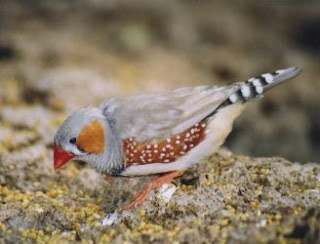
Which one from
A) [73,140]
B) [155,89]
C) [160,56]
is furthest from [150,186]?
[160,56]

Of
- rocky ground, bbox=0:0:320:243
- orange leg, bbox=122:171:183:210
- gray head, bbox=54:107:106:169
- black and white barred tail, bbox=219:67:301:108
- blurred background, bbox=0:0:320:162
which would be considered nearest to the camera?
rocky ground, bbox=0:0:320:243

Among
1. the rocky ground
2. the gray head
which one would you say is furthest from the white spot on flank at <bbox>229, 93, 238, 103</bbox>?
the gray head

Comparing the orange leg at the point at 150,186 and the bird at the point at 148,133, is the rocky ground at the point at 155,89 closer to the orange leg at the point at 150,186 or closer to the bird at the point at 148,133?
the orange leg at the point at 150,186

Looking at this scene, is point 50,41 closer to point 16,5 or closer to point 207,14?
point 16,5

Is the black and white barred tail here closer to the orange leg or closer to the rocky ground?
the rocky ground

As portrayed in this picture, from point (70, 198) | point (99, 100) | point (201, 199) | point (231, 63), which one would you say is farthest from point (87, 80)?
point (201, 199)

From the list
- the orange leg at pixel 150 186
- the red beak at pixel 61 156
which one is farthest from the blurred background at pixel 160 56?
the orange leg at pixel 150 186
